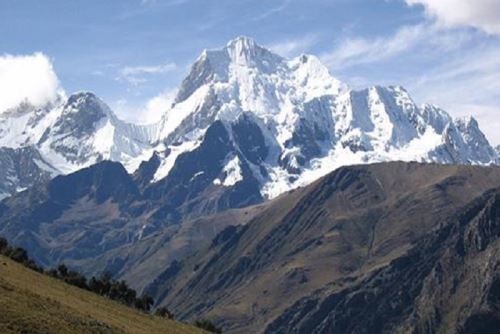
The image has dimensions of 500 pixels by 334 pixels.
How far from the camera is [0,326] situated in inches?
3219

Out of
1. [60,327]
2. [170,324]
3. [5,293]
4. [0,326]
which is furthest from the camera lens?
[170,324]

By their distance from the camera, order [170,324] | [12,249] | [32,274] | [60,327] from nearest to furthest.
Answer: [60,327]
[32,274]
[170,324]
[12,249]

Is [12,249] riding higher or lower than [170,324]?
higher

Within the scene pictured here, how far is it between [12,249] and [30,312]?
10628 centimetres

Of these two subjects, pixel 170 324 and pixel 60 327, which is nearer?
pixel 60 327

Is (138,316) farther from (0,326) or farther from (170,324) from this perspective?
(0,326)

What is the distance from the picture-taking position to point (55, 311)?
3839 inches

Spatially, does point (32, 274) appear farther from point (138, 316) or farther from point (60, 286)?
point (138, 316)

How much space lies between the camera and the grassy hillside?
8638cm

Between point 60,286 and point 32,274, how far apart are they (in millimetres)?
4933

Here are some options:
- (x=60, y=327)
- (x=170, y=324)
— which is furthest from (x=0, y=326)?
(x=170, y=324)

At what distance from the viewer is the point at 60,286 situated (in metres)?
138

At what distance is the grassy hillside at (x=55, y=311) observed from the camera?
8638 centimetres

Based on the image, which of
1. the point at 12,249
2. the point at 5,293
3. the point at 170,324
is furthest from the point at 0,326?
the point at 12,249
